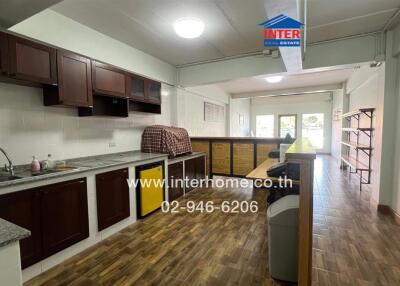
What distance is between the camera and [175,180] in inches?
156

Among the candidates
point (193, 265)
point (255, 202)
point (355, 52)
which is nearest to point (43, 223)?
point (193, 265)

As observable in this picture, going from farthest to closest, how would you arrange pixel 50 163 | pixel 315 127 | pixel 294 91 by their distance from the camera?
pixel 315 127
pixel 294 91
pixel 50 163

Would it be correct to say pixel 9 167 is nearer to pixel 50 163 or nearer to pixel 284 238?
pixel 50 163

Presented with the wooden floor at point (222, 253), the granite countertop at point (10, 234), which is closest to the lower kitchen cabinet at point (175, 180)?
the wooden floor at point (222, 253)

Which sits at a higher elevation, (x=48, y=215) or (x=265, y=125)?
(x=265, y=125)

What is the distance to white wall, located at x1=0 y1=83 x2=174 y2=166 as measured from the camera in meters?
2.27

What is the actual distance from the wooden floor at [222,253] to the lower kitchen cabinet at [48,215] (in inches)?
9.4

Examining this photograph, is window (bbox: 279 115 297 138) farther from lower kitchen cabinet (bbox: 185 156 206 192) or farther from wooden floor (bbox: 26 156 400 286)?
wooden floor (bbox: 26 156 400 286)

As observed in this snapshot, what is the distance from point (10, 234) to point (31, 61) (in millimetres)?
2004

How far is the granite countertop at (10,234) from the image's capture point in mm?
837

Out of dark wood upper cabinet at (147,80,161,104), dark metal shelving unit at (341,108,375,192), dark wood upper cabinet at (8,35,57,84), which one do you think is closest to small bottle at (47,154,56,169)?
dark wood upper cabinet at (8,35,57,84)

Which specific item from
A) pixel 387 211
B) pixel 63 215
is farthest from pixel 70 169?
pixel 387 211

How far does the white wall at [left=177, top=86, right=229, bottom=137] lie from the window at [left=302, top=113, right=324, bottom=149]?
498cm

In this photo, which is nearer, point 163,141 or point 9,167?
point 9,167
